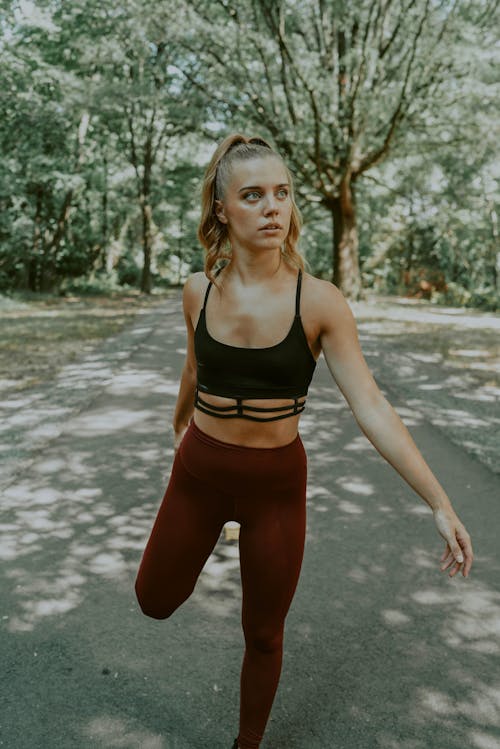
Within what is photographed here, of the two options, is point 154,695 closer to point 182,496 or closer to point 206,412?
point 182,496

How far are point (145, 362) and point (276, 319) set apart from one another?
29.3ft

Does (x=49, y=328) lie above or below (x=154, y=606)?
below

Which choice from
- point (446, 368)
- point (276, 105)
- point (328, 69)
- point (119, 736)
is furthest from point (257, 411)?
point (328, 69)

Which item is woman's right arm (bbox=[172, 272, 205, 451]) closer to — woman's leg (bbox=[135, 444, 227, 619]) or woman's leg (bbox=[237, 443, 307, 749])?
woman's leg (bbox=[135, 444, 227, 619])

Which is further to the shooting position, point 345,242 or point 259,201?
point 345,242

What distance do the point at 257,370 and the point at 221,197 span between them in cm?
59

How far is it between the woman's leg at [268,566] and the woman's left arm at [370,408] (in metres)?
0.31

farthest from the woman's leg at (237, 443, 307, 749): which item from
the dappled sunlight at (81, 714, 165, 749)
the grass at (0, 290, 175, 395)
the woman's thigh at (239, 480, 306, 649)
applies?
the grass at (0, 290, 175, 395)

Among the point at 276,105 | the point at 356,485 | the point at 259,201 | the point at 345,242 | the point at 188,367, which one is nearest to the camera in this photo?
the point at 259,201

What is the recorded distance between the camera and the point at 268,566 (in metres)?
2.38

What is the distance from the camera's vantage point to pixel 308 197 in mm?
21547

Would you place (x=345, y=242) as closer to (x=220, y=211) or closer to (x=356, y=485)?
(x=356, y=485)

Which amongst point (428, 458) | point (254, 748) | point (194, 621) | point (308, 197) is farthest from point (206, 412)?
point (308, 197)

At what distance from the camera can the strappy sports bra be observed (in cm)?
228
